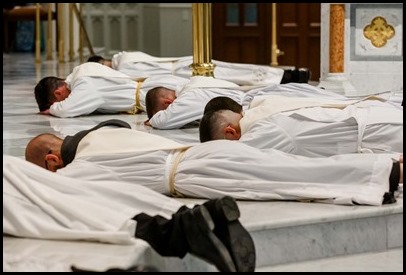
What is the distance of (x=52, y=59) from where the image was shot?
1517 centimetres

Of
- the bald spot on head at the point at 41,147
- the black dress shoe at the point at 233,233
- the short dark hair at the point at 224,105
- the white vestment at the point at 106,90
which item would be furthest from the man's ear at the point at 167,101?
the black dress shoe at the point at 233,233

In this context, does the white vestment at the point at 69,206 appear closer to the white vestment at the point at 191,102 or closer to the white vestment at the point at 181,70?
the white vestment at the point at 191,102

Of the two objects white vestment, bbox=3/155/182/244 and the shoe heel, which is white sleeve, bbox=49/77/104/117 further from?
the shoe heel

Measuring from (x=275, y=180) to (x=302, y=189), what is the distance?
116 mm

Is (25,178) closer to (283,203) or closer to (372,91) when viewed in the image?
(283,203)

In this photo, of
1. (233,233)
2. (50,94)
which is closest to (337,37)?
(50,94)

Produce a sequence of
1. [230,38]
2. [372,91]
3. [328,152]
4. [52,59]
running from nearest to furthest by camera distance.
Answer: [328,152] → [372,91] → [230,38] → [52,59]

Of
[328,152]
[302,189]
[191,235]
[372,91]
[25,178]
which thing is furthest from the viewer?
[372,91]

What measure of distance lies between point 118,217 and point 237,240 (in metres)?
0.49

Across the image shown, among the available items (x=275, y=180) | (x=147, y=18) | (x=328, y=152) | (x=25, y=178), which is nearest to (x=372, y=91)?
(x=328, y=152)

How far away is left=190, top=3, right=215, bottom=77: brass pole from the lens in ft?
26.4

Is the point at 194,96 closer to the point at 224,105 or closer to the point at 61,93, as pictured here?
the point at 61,93

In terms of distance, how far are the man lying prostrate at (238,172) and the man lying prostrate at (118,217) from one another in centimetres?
32

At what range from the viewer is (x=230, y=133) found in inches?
211
